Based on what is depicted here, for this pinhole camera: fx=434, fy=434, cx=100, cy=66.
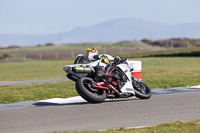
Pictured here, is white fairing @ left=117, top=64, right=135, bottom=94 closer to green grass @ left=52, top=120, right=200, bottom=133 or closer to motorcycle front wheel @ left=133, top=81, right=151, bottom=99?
motorcycle front wheel @ left=133, top=81, right=151, bottom=99

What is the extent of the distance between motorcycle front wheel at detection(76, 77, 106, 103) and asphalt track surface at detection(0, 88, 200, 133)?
20 cm

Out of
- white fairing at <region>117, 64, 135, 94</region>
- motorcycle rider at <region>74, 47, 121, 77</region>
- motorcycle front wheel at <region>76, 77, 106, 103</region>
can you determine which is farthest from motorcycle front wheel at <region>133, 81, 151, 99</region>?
motorcycle front wheel at <region>76, 77, 106, 103</region>

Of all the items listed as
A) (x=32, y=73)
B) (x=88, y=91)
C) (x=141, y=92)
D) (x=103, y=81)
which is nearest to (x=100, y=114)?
(x=88, y=91)

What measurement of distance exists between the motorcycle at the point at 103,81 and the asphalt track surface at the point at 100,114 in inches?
10.5

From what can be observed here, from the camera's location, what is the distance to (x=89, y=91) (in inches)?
472

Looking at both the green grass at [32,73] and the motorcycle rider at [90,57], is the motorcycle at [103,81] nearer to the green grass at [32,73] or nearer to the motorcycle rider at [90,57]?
the motorcycle rider at [90,57]

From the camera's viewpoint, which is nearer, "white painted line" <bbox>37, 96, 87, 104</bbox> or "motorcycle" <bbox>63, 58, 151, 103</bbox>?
"motorcycle" <bbox>63, 58, 151, 103</bbox>

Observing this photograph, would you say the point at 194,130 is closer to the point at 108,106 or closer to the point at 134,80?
the point at 108,106

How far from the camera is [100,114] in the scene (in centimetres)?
1038

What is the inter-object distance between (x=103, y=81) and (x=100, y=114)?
2.12 m

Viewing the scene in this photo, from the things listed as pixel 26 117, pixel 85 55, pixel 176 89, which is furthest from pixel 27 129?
pixel 176 89

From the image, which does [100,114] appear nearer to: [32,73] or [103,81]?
[103,81]

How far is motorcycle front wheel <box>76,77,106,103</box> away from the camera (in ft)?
38.7

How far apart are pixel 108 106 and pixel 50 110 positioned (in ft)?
5.15
